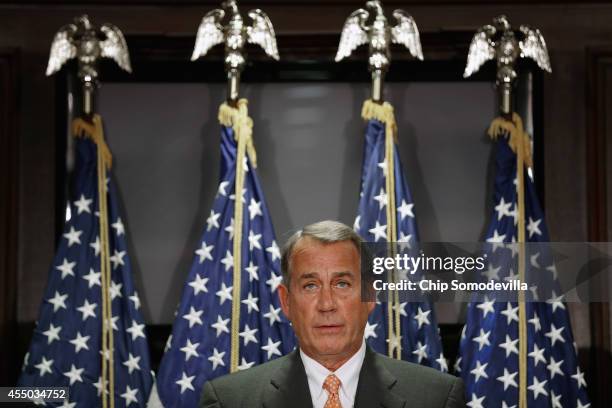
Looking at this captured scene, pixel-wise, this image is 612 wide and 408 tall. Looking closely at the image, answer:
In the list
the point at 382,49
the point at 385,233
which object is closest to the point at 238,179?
the point at 385,233

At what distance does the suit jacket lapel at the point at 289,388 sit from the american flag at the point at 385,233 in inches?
36.7

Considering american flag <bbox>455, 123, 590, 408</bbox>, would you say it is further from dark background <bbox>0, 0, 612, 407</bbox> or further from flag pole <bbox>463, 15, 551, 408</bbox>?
dark background <bbox>0, 0, 612, 407</bbox>

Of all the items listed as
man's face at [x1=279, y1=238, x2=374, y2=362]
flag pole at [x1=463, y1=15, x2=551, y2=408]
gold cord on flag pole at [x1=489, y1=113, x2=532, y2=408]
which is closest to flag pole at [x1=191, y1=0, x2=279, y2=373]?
flag pole at [x1=463, y1=15, x2=551, y2=408]

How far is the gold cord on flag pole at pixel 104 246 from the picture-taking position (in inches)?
128

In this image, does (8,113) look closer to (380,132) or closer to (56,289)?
(56,289)

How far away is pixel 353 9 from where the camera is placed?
3.60 metres

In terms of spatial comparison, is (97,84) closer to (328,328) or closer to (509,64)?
(509,64)

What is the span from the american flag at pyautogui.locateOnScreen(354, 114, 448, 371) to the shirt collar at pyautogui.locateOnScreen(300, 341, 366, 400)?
924 millimetres

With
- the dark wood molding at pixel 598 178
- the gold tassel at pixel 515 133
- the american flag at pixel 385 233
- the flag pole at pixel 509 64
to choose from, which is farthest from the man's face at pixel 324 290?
the dark wood molding at pixel 598 178

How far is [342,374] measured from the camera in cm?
222

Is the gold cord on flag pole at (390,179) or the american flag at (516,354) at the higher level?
the gold cord on flag pole at (390,179)

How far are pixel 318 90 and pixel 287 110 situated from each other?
0.14m

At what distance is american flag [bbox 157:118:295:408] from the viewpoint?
3.20 metres

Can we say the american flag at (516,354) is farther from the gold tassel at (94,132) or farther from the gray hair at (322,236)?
the gold tassel at (94,132)
